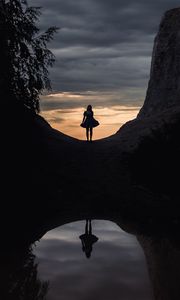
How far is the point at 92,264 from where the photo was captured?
13055 mm

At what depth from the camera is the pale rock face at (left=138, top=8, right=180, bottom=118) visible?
49441 mm

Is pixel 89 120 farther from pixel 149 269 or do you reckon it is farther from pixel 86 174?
pixel 149 269

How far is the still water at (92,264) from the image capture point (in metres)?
10.7

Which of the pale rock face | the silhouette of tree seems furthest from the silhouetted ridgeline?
the pale rock face

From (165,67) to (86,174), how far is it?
963 inches

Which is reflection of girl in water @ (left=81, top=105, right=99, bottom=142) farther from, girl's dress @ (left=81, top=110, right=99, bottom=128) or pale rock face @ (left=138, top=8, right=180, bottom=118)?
pale rock face @ (left=138, top=8, right=180, bottom=118)

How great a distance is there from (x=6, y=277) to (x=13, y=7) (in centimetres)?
1856

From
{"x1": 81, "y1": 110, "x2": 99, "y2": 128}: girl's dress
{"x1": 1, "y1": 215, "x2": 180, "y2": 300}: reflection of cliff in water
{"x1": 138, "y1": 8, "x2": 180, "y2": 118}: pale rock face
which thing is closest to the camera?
{"x1": 1, "y1": 215, "x2": 180, "y2": 300}: reflection of cliff in water

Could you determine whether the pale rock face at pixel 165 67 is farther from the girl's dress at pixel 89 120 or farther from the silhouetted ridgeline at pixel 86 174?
the girl's dress at pixel 89 120

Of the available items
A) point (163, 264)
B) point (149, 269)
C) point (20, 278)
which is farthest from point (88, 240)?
point (20, 278)

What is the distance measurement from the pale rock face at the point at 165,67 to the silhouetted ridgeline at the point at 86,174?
13.8m

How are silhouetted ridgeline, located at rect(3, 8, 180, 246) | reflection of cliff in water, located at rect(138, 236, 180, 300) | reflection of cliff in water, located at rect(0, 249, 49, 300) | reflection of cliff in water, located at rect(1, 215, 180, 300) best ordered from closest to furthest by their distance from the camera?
1. reflection of cliff in water, located at rect(0, 249, 49, 300)
2. reflection of cliff in water, located at rect(1, 215, 180, 300)
3. reflection of cliff in water, located at rect(138, 236, 180, 300)
4. silhouetted ridgeline, located at rect(3, 8, 180, 246)

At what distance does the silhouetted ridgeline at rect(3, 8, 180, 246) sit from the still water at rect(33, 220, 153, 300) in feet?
11.0

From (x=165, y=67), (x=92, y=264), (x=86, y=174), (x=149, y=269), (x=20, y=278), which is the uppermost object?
(x=165, y=67)
